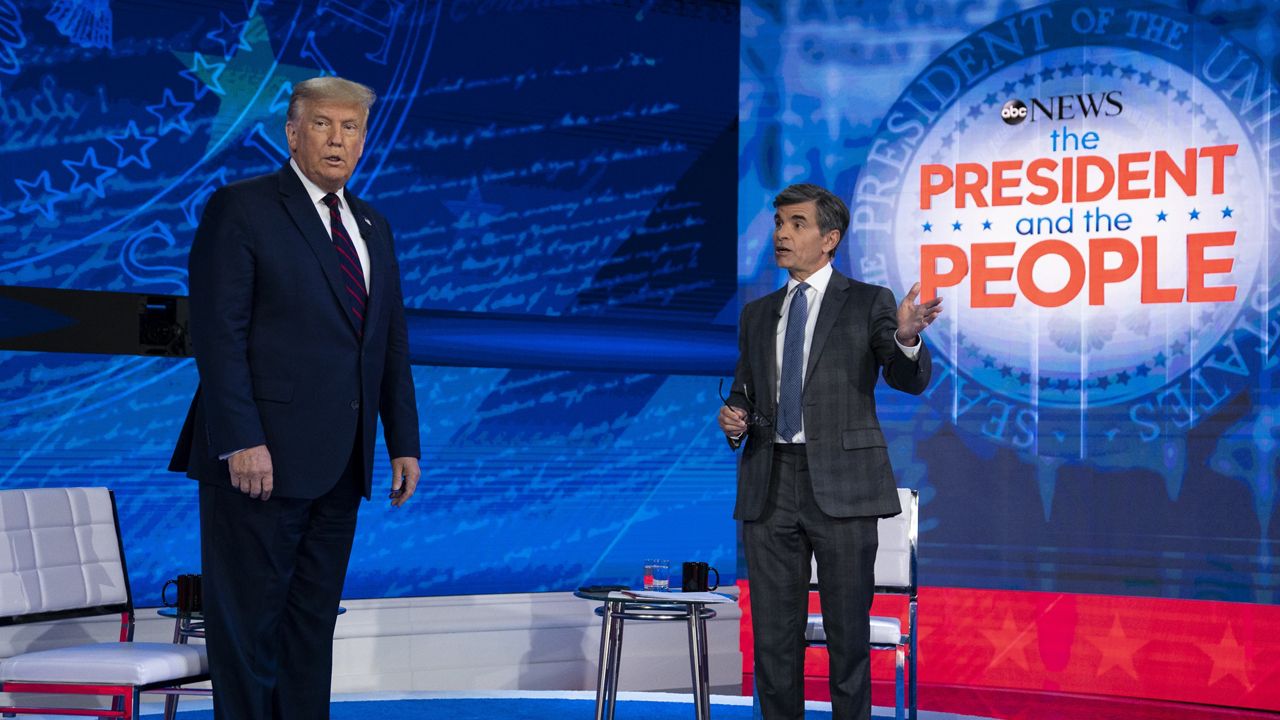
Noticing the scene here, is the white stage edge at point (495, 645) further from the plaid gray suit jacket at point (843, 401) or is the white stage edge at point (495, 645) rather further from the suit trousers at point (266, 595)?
the suit trousers at point (266, 595)

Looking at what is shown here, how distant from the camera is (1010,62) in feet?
18.3

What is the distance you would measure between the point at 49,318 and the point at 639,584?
8.40 ft

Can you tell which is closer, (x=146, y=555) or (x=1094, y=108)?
(x=146, y=555)

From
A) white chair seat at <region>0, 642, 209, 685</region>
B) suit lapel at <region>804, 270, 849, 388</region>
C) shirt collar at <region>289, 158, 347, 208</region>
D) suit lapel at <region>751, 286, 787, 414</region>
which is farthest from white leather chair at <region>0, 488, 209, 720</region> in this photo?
suit lapel at <region>804, 270, 849, 388</region>

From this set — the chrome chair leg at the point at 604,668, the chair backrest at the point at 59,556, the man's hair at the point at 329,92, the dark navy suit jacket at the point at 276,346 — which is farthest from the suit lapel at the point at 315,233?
the chrome chair leg at the point at 604,668

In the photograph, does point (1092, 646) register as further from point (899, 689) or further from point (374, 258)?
point (374, 258)

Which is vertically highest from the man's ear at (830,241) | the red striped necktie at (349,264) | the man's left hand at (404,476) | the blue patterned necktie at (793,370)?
the man's ear at (830,241)

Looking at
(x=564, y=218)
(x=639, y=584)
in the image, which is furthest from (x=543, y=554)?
(x=564, y=218)

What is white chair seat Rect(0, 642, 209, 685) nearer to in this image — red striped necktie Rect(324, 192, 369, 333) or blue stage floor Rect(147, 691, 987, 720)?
red striped necktie Rect(324, 192, 369, 333)

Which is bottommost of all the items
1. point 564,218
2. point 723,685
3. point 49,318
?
point 723,685

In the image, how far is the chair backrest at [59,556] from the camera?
364cm

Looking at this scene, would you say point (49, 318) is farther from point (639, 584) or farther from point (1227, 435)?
point (1227, 435)

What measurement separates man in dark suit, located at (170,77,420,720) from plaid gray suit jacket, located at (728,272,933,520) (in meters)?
1.10

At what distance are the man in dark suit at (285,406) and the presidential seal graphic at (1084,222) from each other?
11.0 ft
